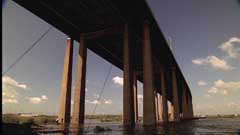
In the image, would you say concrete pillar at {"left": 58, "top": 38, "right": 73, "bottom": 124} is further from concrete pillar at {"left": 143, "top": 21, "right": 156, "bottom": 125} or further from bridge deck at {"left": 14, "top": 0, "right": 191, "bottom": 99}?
concrete pillar at {"left": 143, "top": 21, "right": 156, "bottom": 125}

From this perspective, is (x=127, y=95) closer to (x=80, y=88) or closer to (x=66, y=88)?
(x=80, y=88)

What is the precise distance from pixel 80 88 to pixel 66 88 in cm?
252

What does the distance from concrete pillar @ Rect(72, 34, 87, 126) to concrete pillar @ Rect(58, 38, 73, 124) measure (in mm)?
1433

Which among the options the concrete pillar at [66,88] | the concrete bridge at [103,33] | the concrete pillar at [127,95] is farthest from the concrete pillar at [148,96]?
the concrete pillar at [66,88]

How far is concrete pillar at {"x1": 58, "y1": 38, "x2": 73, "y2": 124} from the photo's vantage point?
109ft

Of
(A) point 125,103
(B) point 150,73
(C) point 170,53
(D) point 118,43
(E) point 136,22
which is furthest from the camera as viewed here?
(C) point 170,53

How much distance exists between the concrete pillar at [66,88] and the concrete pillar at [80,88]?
1433 mm

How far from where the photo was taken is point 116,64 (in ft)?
170

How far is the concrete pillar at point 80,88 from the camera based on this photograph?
3238cm

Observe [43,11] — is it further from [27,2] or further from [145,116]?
[145,116]

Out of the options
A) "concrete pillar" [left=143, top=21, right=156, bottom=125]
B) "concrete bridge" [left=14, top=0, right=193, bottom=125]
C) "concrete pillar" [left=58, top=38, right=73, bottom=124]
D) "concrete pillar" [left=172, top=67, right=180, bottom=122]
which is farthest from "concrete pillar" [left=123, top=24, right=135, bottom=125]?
"concrete pillar" [left=172, top=67, right=180, bottom=122]

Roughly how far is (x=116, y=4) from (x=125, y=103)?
44.0ft

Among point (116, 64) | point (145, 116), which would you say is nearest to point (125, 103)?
point (145, 116)

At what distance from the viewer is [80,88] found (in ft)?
109
